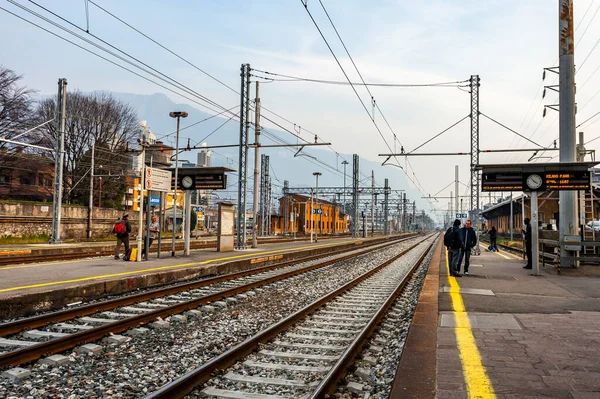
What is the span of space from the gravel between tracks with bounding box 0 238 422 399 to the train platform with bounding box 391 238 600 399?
238 centimetres

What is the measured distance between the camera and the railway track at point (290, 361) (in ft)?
15.0

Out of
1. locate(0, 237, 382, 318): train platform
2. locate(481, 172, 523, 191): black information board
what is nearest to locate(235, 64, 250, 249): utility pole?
locate(0, 237, 382, 318): train platform

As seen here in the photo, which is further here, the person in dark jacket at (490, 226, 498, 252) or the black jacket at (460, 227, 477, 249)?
the person in dark jacket at (490, 226, 498, 252)

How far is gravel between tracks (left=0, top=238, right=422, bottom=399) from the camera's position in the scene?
15.2 feet

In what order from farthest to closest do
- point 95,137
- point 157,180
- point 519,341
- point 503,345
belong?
point 95,137 < point 157,180 < point 519,341 < point 503,345

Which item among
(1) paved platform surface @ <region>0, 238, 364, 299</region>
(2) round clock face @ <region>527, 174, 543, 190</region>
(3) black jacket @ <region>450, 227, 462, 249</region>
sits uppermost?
(2) round clock face @ <region>527, 174, 543, 190</region>

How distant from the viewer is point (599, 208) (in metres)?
33.7

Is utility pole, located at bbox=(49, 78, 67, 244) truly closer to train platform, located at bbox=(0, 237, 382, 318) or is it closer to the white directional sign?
the white directional sign

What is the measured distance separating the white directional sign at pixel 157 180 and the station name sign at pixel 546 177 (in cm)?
1082

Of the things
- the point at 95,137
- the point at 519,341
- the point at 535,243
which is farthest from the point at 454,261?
the point at 95,137

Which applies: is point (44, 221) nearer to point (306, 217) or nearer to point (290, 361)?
point (290, 361)

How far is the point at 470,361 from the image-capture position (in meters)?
5.16

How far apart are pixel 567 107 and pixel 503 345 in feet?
40.1

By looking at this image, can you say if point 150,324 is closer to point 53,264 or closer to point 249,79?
point 53,264
